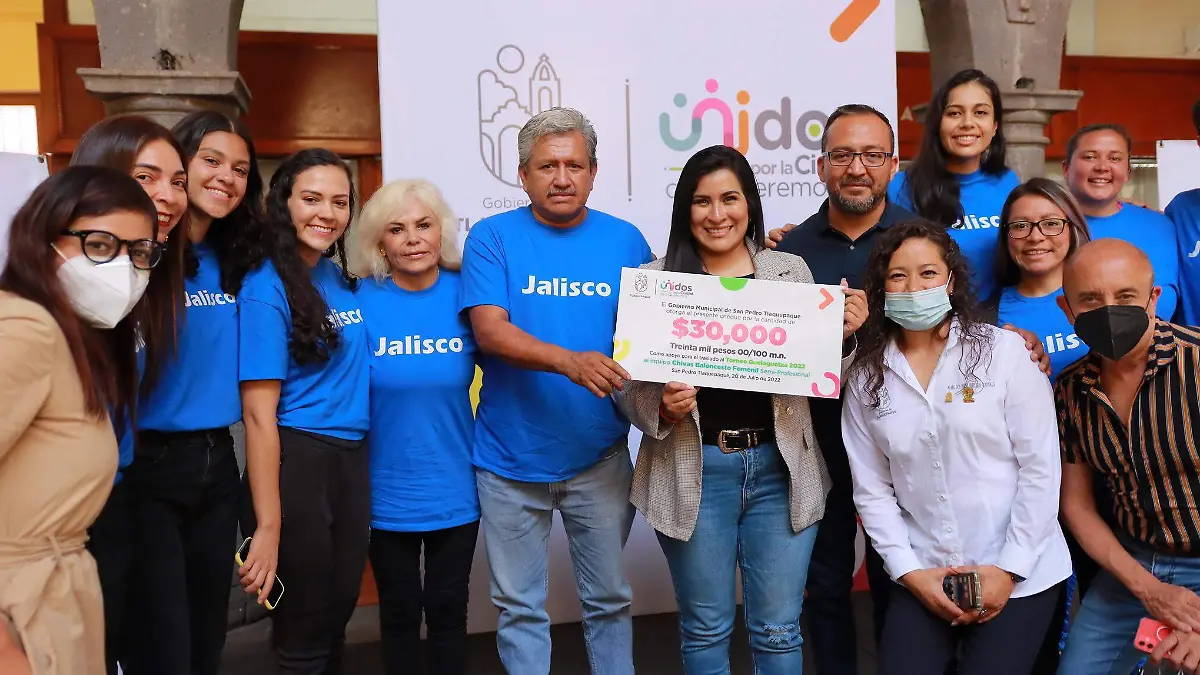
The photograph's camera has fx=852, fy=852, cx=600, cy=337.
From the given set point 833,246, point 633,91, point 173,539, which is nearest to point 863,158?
point 833,246

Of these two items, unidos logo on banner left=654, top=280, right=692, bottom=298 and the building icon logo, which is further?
the building icon logo

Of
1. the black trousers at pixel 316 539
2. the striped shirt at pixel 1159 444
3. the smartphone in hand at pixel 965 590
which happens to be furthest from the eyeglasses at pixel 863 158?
the black trousers at pixel 316 539

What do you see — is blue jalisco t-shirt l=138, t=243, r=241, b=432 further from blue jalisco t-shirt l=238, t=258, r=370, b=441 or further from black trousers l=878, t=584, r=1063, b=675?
black trousers l=878, t=584, r=1063, b=675

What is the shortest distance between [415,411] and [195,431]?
610 millimetres

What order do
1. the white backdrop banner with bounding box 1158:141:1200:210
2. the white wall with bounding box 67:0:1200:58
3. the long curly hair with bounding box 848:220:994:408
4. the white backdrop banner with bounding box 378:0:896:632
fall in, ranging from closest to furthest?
the long curly hair with bounding box 848:220:994:408 → the white backdrop banner with bounding box 378:0:896:632 → the white backdrop banner with bounding box 1158:141:1200:210 → the white wall with bounding box 67:0:1200:58

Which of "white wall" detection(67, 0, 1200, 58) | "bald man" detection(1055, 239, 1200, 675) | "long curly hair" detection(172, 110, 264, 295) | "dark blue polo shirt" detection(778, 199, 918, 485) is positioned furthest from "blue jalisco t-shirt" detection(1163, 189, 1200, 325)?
"white wall" detection(67, 0, 1200, 58)

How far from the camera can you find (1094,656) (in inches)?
88.3

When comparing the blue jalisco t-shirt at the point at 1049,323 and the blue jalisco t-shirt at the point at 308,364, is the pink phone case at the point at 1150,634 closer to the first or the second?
the blue jalisco t-shirt at the point at 1049,323

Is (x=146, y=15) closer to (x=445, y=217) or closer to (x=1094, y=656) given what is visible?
(x=445, y=217)

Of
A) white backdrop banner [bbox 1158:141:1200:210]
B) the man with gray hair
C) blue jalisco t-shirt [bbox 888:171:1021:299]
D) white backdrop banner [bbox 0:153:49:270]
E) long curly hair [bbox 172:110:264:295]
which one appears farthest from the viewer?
white backdrop banner [bbox 1158:141:1200:210]

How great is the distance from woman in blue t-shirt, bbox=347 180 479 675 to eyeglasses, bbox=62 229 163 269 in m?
0.82

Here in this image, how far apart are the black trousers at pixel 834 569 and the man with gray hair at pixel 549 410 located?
0.59m

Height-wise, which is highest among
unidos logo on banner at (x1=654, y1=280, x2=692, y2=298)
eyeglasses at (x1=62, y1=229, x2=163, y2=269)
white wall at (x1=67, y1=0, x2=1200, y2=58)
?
white wall at (x1=67, y1=0, x2=1200, y2=58)

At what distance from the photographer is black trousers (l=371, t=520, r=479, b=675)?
8.59 ft
